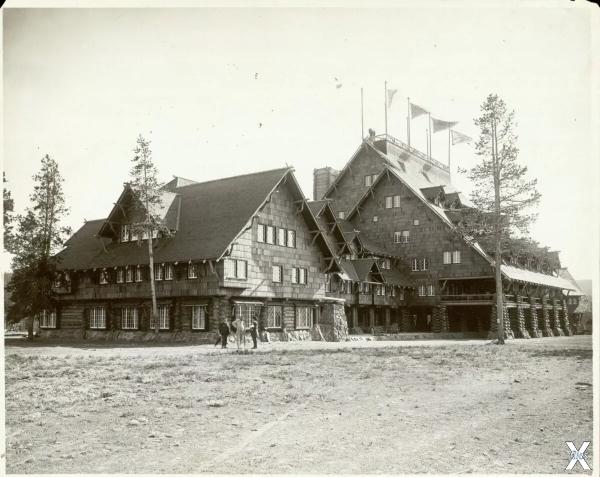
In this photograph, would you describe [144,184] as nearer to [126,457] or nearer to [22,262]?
[22,262]

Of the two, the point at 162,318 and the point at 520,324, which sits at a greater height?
the point at 162,318

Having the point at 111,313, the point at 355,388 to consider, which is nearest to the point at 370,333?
the point at 111,313

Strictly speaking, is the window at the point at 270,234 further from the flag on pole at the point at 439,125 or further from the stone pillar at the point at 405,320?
the flag on pole at the point at 439,125

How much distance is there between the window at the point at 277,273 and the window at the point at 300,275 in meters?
1.28

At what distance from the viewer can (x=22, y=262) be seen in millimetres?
37844

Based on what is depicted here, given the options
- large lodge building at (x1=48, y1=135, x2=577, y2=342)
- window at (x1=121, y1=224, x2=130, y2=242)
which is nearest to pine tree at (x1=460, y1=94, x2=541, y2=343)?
large lodge building at (x1=48, y1=135, x2=577, y2=342)

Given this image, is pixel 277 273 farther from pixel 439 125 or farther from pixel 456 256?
pixel 439 125

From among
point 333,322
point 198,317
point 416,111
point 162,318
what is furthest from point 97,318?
point 416,111

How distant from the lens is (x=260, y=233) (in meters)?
36.7

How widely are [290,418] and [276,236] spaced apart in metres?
25.7

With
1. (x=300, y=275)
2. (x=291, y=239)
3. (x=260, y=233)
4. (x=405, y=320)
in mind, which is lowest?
(x=405, y=320)

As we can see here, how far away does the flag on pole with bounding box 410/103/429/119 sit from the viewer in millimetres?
59719

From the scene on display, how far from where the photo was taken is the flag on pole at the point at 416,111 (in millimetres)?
59719

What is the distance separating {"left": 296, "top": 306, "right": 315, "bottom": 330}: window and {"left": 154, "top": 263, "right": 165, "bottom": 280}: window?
357 inches
